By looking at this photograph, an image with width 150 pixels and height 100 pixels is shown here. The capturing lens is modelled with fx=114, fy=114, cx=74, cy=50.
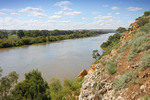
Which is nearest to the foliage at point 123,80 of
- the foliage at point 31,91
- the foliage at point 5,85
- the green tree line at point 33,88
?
the green tree line at point 33,88

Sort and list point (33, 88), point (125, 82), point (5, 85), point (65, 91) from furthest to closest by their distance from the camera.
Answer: point (33, 88) → point (5, 85) → point (65, 91) → point (125, 82)

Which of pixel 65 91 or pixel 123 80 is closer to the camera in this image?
pixel 123 80

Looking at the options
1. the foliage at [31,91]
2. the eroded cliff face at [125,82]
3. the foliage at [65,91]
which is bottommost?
the foliage at [31,91]

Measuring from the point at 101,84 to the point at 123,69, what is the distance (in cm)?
155

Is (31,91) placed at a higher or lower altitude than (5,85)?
lower

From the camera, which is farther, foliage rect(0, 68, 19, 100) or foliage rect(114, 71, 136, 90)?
foliage rect(0, 68, 19, 100)

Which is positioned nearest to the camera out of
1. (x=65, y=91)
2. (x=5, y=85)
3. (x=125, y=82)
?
(x=125, y=82)

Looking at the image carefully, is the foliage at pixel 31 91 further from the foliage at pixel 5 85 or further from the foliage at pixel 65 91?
the foliage at pixel 65 91

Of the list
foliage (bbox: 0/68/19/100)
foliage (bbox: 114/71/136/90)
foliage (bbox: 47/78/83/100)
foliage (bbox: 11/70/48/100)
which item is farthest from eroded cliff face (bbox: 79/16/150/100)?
foliage (bbox: 0/68/19/100)

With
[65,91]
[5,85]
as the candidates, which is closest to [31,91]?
[5,85]

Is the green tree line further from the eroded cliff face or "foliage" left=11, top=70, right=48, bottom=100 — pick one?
the eroded cliff face

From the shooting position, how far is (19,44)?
54.1m

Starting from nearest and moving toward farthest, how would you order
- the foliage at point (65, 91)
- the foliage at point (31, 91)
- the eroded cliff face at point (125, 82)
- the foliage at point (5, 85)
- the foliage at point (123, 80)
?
the eroded cliff face at point (125, 82) → the foliage at point (123, 80) → the foliage at point (65, 91) → the foliage at point (5, 85) → the foliage at point (31, 91)

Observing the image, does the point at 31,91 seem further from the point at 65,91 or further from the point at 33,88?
the point at 65,91
